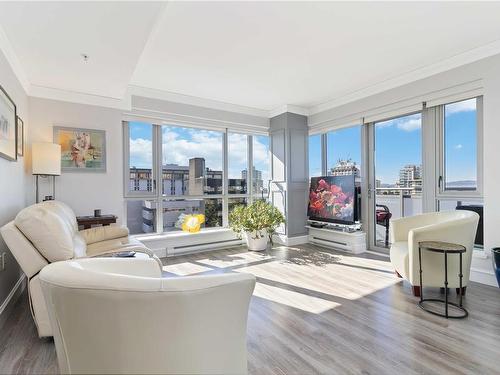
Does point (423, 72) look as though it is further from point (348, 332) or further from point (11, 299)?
point (11, 299)

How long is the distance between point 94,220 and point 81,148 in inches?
41.2

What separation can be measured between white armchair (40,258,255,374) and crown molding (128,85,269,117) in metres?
3.67

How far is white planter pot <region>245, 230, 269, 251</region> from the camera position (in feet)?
15.3

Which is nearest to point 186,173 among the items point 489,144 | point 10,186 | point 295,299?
point 10,186

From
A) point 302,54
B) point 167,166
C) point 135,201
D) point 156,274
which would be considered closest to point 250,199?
point 167,166

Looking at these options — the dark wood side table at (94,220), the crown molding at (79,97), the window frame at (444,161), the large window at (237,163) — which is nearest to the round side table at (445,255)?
the window frame at (444,161)

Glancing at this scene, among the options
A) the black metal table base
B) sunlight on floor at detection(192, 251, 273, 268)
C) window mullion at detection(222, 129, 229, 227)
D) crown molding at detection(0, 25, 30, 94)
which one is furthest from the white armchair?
window mullion at detection(222, 129, 229, 227)

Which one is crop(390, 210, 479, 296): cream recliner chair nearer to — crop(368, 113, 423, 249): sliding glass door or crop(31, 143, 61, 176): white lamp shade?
crop(368, 113, 423, 249): sliding glass door

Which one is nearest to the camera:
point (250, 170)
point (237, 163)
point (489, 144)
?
point (489, 144)

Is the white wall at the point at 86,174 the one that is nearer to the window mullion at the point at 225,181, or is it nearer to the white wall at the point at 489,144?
the window mullion at the point at 225,181

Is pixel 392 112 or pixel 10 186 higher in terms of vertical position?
pixel 392 112

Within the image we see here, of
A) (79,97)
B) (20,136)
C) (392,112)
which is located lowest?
(20,136)

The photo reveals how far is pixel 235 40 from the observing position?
281 centimetres

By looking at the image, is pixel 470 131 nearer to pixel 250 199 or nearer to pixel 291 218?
pixel 291 218
